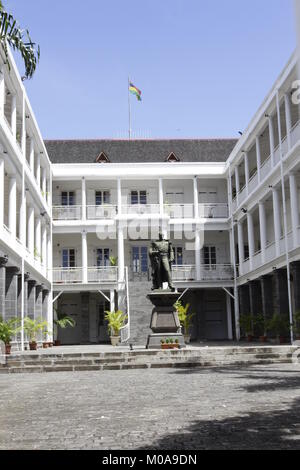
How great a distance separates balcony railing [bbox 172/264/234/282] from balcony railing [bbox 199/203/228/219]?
107 inches

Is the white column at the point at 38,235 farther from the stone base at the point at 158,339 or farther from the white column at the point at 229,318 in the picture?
the stone base at the point at 158,339

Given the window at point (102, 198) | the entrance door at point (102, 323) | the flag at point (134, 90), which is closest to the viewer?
the entrance door at point (102, 323)

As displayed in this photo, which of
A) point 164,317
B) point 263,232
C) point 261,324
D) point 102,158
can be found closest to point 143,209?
point 102,158

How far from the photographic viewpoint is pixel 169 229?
31.1 metres

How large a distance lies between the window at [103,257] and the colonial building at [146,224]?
2.2 inches

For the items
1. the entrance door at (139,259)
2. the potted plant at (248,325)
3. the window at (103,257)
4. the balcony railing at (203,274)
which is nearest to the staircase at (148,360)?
the potted plant at (248,325)

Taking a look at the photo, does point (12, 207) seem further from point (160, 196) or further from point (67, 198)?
point (67, 198)

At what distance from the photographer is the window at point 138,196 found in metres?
33.2

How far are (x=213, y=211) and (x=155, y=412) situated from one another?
84.8ft

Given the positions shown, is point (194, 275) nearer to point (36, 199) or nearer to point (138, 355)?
point (36, 199)

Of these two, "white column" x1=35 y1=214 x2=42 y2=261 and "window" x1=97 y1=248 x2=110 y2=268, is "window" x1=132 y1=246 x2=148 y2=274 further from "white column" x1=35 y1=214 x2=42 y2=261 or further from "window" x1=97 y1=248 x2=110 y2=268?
"white column" x1=35 y1=214 x2=42 y2=261

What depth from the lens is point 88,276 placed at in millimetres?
30469

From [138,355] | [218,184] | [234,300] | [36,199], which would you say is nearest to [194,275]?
[234,300]

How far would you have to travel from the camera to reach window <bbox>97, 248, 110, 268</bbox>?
33.0 metres
